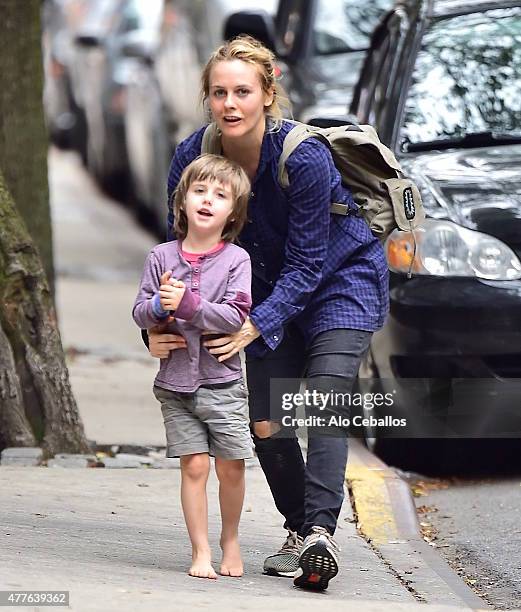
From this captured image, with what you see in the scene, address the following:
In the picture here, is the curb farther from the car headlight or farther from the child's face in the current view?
the child's face

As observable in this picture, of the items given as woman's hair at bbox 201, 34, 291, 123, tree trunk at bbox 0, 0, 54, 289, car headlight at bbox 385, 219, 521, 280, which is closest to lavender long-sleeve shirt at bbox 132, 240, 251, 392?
woman's hair at bbox 201, 34, 291, 123

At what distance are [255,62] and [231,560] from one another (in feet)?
4.83

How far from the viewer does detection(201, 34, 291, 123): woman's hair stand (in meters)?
4.79

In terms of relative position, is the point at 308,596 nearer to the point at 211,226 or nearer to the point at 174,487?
the point at 211,226

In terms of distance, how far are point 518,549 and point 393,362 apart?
44.5 inches

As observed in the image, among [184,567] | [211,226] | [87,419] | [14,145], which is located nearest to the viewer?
[211,226]

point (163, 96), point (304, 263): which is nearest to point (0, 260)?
point (304, 263)

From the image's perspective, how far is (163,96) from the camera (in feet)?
43.4

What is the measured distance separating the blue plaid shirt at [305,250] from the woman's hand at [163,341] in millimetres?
229

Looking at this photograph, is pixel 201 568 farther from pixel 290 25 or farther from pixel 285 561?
pixel 290 25

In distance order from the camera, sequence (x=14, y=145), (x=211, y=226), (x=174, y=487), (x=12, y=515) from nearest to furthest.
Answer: (x=211, y=226), (x=12, y=515), (x=174, y=487), (x=14, y=145)

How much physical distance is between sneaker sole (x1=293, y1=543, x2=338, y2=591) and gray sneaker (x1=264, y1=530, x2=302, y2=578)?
273 millimetres

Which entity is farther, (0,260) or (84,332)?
(84,332)

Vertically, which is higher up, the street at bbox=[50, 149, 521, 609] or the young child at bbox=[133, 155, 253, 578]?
the young child at bbox=[133, 155, 253, 578]
